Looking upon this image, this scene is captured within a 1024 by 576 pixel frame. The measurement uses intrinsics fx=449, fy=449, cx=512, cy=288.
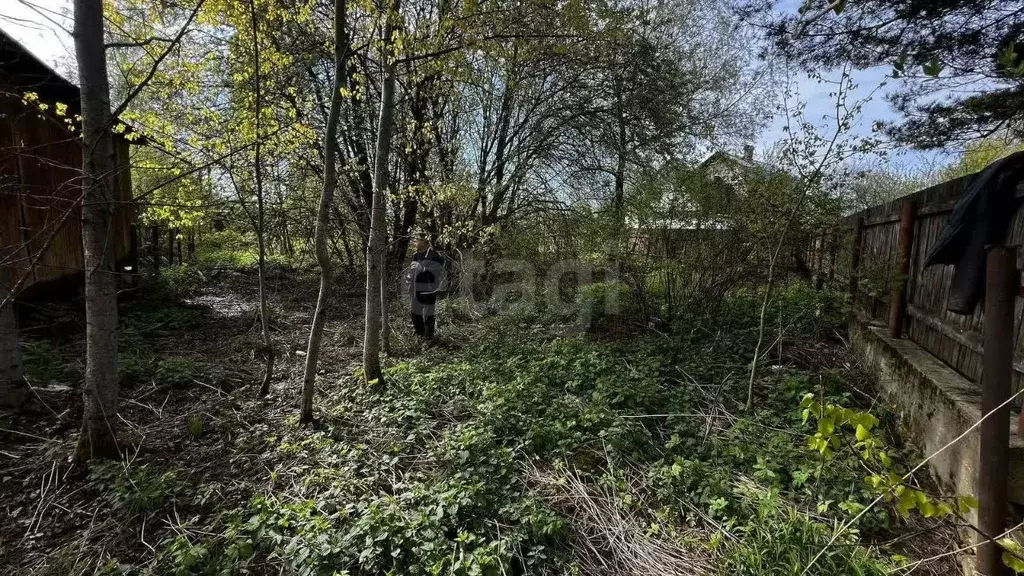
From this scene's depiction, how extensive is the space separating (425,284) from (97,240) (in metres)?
3.72

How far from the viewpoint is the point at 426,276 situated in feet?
21.2

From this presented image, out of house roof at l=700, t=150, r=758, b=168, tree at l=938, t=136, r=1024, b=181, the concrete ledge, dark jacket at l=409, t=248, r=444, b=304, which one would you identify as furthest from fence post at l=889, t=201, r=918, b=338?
dark jacket at l=409, t=248, r=444, b=304

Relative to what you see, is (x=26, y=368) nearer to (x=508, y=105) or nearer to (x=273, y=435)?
(x=273, y=435)

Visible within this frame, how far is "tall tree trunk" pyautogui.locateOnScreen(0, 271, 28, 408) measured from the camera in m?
4.03

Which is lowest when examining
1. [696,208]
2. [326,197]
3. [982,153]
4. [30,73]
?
[326,197]

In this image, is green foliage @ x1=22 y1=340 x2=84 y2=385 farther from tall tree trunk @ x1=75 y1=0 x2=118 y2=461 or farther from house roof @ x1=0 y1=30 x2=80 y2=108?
house roof @ x1=0 y1=30 x2=80 y2=108

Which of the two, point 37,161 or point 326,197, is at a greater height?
point 37,161

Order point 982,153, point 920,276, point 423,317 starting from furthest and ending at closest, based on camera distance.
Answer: point 982,153
point 423,317
point 920,276

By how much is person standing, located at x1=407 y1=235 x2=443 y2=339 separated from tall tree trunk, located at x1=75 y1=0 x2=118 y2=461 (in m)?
3.51

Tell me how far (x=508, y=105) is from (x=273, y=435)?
7700mm

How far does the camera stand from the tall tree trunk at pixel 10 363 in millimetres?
4027

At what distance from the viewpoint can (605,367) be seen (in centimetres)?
492

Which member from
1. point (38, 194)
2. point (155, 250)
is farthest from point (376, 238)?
point (155, 250)

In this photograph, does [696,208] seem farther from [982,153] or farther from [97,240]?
[982,153]
